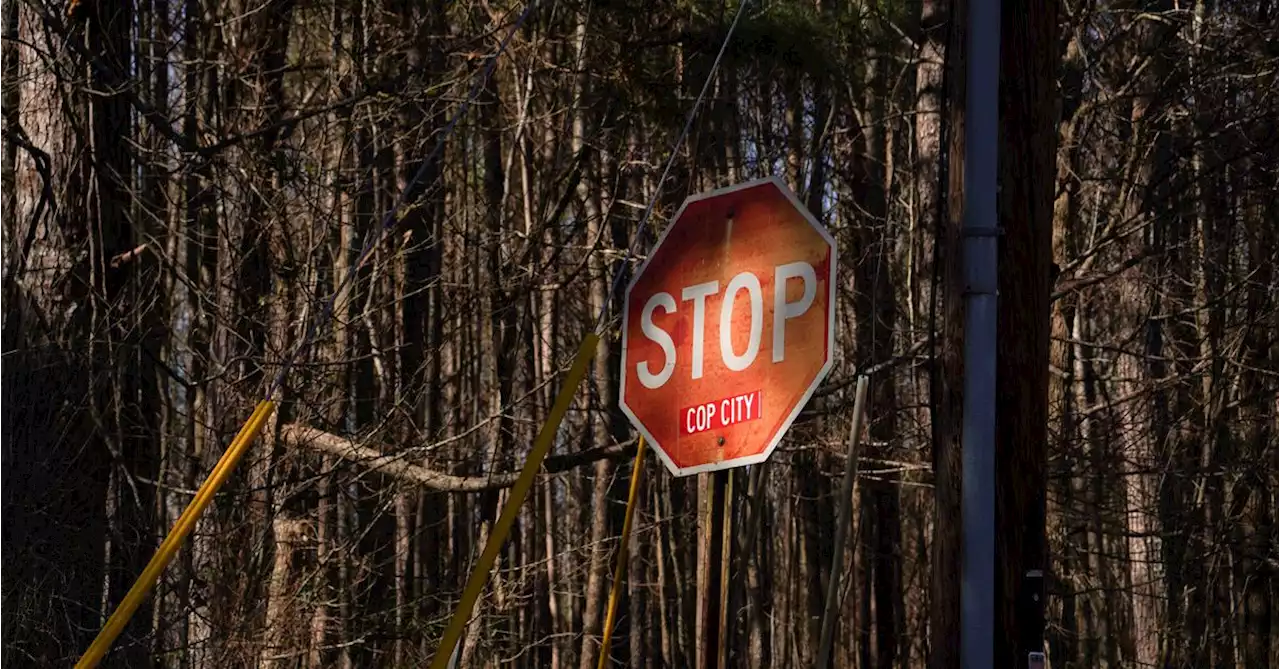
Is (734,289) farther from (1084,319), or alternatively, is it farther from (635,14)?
(1084,319)

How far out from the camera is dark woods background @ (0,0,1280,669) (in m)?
8.62

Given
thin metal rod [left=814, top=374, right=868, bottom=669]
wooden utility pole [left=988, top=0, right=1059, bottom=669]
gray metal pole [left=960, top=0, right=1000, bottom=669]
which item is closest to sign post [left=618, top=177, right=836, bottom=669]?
thin metal rod [left=814, top=374, right=868, bottom=669]

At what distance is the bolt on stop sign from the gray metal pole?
83cm

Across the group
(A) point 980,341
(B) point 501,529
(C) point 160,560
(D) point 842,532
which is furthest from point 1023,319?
(C) point 160,560

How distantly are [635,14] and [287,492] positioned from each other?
394cm

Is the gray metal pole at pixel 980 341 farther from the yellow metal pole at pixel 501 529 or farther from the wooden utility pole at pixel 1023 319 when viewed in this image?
the yellow metal pole at pixel 501 529

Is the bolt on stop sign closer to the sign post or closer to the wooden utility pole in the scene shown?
the sign post

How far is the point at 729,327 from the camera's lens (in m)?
5.03

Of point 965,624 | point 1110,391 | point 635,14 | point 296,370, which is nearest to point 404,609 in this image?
point 296,370

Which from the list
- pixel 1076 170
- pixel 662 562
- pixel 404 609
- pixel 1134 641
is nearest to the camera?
pixel 404 609

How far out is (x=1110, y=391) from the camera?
62.2 feet

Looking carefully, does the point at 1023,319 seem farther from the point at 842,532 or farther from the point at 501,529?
the point at 501,529

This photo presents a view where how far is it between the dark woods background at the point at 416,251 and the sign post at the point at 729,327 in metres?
0.89

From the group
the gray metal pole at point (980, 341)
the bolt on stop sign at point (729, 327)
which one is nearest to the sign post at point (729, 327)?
the bolt on stop sign at point (729, 327)
